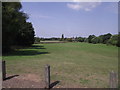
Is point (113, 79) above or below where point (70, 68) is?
above

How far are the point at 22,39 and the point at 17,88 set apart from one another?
35.9 m

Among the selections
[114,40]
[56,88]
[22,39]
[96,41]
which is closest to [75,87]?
[56,88]

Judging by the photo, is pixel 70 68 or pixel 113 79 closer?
pixel 113 79

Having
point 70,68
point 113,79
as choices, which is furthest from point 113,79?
point 70,68

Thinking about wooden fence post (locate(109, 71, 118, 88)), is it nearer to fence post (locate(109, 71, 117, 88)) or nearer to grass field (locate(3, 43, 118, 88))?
fence post (locate(109, 71, 117, 88))

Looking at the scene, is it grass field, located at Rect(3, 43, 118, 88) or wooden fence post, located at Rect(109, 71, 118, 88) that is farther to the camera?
grass field, located at Rect(3, 43, 118, 88)

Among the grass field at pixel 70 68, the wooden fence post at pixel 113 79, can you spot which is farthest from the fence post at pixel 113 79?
the grass field at pixel 70 68

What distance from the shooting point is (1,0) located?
18.7m

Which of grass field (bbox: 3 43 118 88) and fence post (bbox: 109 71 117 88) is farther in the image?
grass field (bbox: 3 43 118 88)

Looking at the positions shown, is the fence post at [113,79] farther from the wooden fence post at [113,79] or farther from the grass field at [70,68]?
the grass field at [70,68]

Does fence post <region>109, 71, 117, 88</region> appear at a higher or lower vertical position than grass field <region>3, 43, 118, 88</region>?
higher

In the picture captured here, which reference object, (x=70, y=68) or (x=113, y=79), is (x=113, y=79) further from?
(x=70, y=68)

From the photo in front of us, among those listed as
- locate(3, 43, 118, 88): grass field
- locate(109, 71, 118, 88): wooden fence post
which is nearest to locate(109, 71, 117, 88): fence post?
locate(109, 71, 118, 88): wooden fence post

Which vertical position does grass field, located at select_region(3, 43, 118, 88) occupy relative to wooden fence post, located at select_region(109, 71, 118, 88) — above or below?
below
